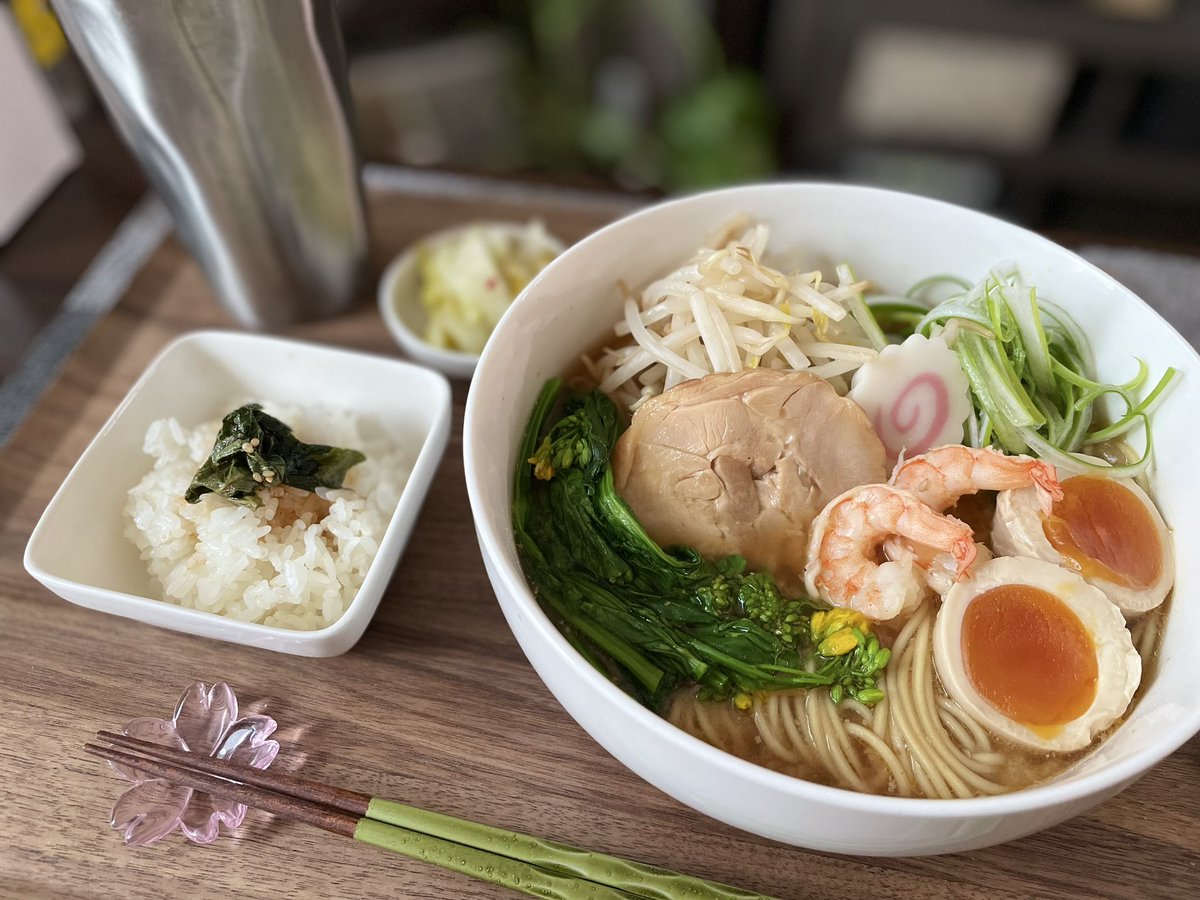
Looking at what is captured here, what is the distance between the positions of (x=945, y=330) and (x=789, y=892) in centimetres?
108

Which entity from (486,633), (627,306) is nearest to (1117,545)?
(627,306)

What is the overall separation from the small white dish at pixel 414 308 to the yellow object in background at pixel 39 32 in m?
1.38

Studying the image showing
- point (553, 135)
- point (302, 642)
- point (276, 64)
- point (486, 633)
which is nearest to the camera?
point (302, 642)

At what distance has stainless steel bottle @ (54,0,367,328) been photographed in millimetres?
1639

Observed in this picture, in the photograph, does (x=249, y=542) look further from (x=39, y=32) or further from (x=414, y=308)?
(x=39, y=32)

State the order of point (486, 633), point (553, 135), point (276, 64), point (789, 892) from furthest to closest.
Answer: point (553, 135)
point (276, 64)
point (486, 633)
point (789, 892)

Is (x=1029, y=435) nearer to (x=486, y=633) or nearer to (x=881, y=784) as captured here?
(x=881, y=784)

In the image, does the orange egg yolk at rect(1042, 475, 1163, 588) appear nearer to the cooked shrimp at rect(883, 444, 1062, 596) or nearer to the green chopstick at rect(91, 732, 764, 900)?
the cooked shrimp at rect(883, 444, 1062, 596)

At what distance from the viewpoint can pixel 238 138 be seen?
1.81 meters

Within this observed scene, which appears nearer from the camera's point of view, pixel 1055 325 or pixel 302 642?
pixel 302 642

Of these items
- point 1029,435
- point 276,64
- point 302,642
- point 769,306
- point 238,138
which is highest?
point 276,64

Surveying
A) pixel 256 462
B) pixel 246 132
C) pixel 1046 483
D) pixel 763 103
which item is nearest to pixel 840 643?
pixel 1046 483

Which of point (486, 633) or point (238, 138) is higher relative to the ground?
point (238, 138)

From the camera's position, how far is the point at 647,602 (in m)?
1.57
